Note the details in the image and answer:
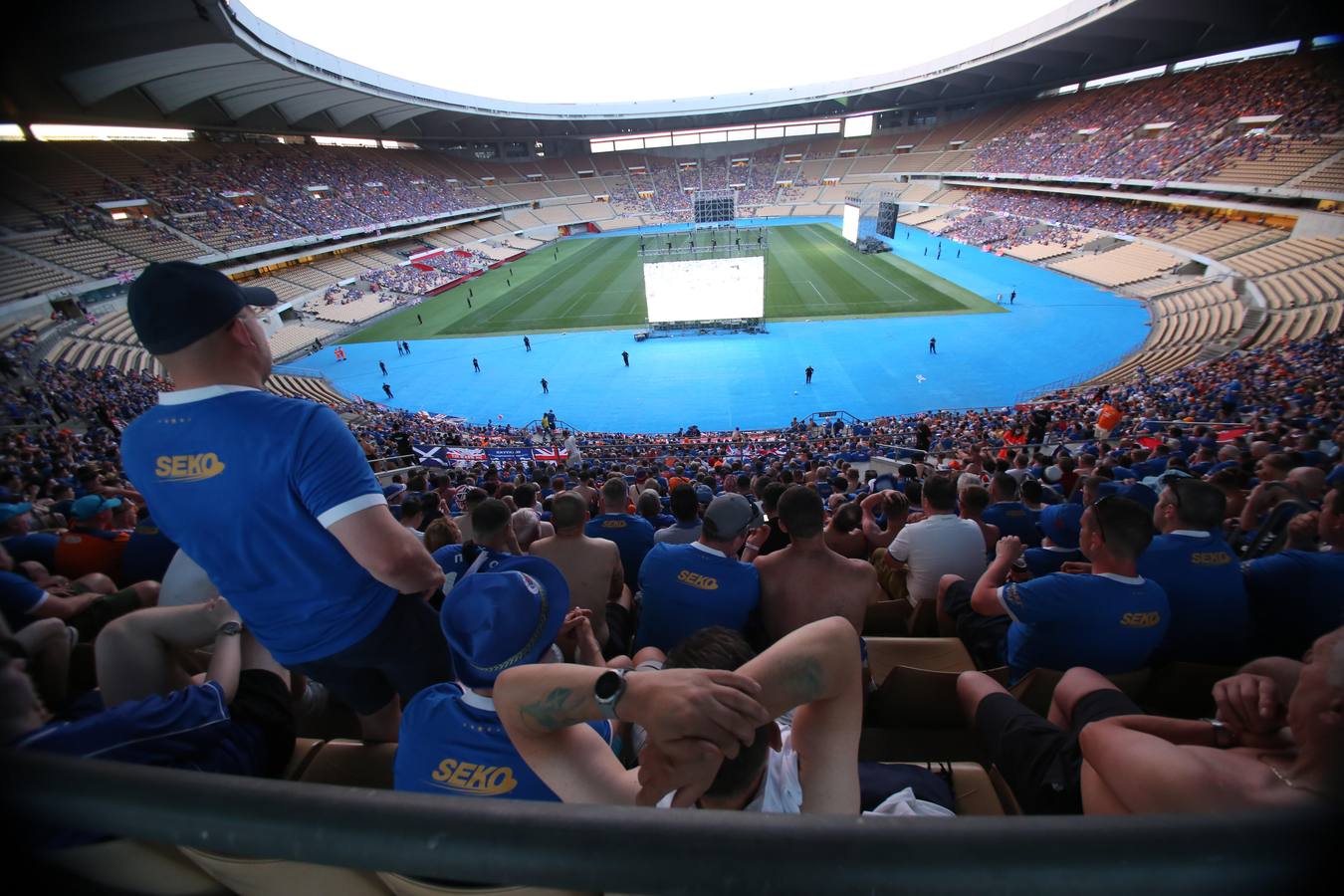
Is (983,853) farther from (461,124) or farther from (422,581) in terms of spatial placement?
(461,124)

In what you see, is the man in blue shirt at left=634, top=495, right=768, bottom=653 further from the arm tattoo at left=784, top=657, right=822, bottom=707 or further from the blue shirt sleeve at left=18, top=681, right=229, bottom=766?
the blue shirt sleeve at left=18, top=681, right=229, bottom=766

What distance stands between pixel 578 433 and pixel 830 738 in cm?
1901

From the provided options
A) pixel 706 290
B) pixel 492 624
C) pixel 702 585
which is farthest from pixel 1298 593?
pixel 706 290

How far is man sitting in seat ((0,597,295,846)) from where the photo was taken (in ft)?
5.83

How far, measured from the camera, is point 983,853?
637 millimetres

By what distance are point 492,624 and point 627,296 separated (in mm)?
37819

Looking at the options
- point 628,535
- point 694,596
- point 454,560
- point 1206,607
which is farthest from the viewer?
point 628,535

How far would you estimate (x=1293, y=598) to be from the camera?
3396mm

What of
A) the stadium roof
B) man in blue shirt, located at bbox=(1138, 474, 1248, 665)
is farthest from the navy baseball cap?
man in blue shirt, located at bbox=(1138, 474, 1248, 665)

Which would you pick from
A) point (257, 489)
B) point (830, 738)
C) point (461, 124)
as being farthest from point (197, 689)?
point (461, 124)

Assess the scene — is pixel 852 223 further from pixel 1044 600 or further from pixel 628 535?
pixel 1044 600

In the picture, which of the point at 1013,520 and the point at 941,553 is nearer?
the point at 941,553

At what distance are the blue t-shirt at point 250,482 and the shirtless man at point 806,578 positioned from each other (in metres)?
2.43

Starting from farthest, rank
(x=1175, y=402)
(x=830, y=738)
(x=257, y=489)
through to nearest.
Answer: (x=1175, y=402)
(x=257, y=489)
(x=830, y=738)
